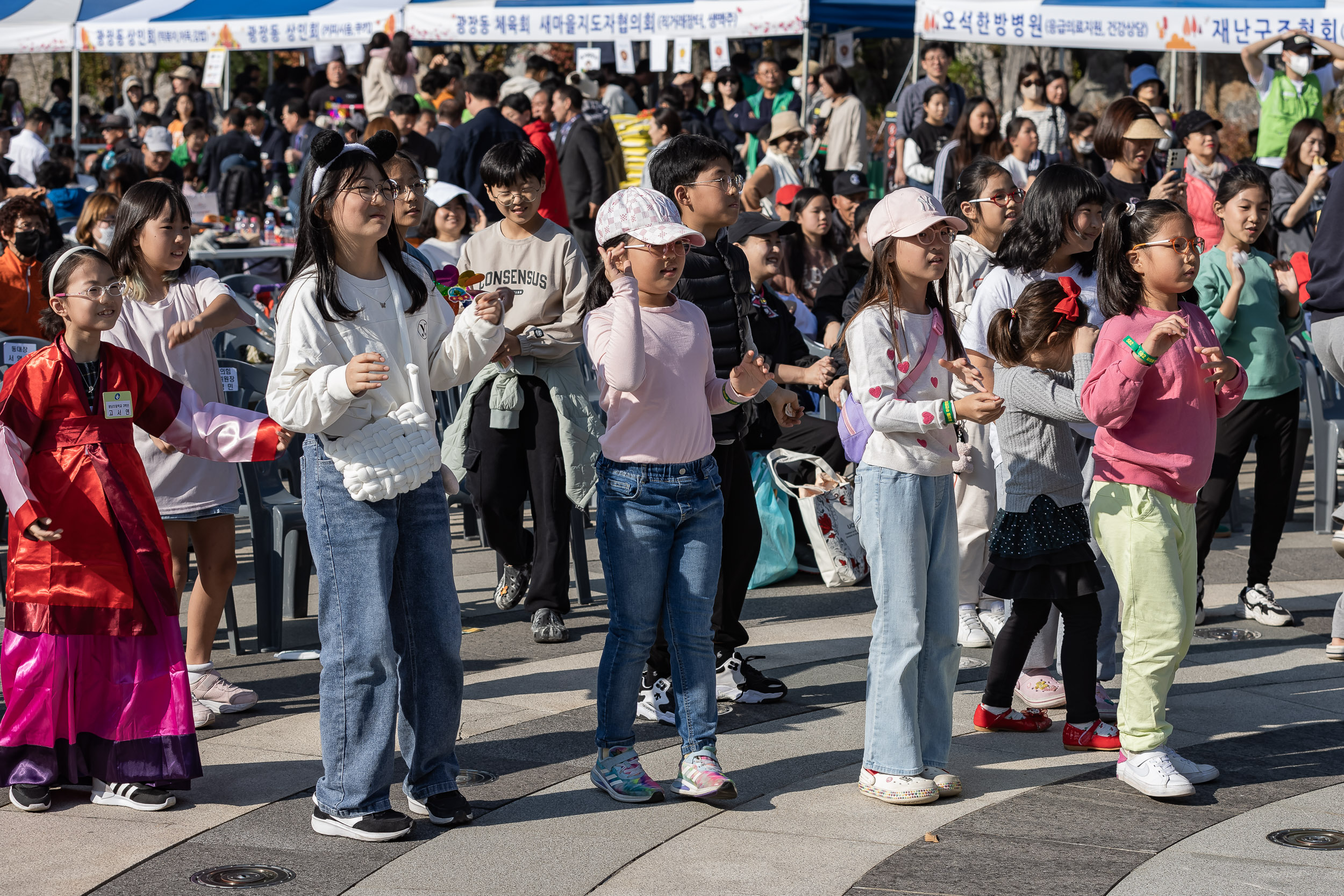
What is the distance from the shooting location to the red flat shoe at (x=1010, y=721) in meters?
5.13

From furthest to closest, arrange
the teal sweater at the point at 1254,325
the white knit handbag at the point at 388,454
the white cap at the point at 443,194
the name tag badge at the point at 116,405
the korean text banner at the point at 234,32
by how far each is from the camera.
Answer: the korean text banner at the point at 234,32 < the white cap at the point at 443,194 < the teal sweater at the point at 1254,325 < the name tag badge at the point at 116,405 < the white knit handbag at the point at 388,454

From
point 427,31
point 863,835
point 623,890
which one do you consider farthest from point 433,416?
point 427,31

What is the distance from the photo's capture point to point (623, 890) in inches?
150

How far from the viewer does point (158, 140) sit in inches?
628

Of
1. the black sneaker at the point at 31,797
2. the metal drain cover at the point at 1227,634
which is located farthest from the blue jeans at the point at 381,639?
the metal drain cover at the point at 1227,634

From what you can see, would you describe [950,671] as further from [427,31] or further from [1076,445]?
[427,31]

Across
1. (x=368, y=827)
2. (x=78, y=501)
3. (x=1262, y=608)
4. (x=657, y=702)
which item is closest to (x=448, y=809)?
(x=368, y=827)

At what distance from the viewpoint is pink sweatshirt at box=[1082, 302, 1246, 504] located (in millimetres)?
4547

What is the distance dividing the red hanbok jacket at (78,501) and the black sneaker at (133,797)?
0.45 metres

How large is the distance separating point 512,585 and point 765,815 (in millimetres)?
2701

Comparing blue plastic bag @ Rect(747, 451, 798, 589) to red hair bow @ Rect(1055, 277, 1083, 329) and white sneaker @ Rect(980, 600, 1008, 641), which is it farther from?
red hair bow @ Rect(1055, 277, 1083, 329)

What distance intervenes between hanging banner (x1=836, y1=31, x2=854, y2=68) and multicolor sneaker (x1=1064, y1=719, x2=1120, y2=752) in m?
14.7

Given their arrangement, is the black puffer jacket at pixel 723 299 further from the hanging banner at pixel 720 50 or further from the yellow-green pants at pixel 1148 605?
the hanging banner at pixel 720 50

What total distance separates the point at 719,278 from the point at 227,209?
12162mm
